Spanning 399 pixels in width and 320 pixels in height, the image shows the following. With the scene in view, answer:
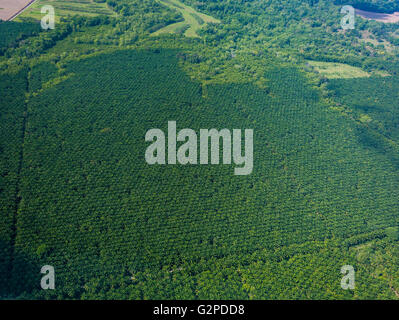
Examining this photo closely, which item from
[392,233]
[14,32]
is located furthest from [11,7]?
[392,233]

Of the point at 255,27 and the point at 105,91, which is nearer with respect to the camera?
the point at 105,91

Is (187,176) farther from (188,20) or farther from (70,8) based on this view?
(70,8)

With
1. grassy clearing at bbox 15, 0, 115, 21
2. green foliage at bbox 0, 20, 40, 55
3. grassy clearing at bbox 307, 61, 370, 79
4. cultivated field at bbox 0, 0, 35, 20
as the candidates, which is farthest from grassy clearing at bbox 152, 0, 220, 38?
cultivated field at bbox 0, 0, 35, 20

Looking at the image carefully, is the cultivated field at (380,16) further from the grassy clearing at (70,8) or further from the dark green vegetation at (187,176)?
the grassy clearing at (70,8)

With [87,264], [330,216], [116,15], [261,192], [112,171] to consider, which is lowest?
[87,264]

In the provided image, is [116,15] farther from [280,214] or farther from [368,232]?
[368,232]

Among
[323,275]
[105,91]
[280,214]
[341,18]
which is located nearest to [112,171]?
[105,91]

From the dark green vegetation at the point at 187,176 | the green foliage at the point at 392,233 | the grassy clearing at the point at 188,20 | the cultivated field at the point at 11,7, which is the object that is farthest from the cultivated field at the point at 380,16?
the cultivated field at the point at 11,7
